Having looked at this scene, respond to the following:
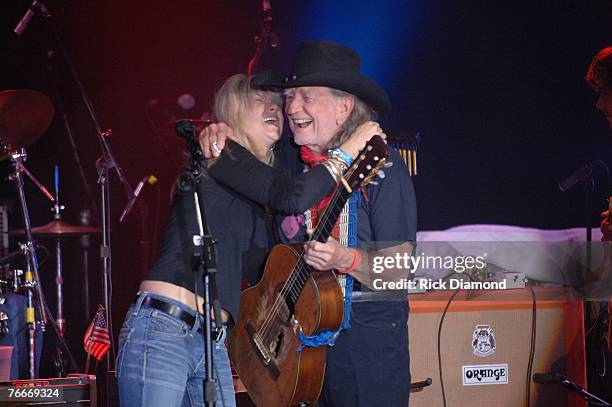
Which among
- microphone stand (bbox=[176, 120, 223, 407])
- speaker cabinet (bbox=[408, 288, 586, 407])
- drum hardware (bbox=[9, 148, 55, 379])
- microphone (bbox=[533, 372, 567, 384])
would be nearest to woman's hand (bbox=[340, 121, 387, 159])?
microphone stand (bbox=[176, 120, 223, 407])

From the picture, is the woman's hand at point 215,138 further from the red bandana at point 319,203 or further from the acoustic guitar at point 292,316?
the acoustic guitar at point 292,316

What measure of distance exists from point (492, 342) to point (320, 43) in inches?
78.2

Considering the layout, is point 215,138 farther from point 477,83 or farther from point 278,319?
point 477,83

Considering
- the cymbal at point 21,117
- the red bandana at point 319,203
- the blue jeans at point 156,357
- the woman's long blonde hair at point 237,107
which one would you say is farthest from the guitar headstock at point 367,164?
the cymbal at point 21,117

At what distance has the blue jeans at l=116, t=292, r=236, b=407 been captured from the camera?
9.44ft

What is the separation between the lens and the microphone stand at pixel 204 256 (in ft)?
9.36

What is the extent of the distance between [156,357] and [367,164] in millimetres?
1050

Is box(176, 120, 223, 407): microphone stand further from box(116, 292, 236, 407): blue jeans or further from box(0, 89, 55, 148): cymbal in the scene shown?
box(0, 89, 55, 148): cymbal

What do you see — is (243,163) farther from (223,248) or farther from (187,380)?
(187,380)

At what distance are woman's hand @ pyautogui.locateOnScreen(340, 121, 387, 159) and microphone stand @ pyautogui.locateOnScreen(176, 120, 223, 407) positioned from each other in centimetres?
58

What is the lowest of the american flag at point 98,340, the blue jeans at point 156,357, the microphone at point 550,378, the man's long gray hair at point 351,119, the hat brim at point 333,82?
the microphone at point 550,378

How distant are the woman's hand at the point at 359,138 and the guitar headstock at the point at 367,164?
6cm

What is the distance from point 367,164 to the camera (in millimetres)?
3012

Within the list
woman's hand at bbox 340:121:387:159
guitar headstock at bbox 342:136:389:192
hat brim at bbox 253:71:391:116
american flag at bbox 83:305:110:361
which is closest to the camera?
guitar headstock at bbox 342:136:389:192
